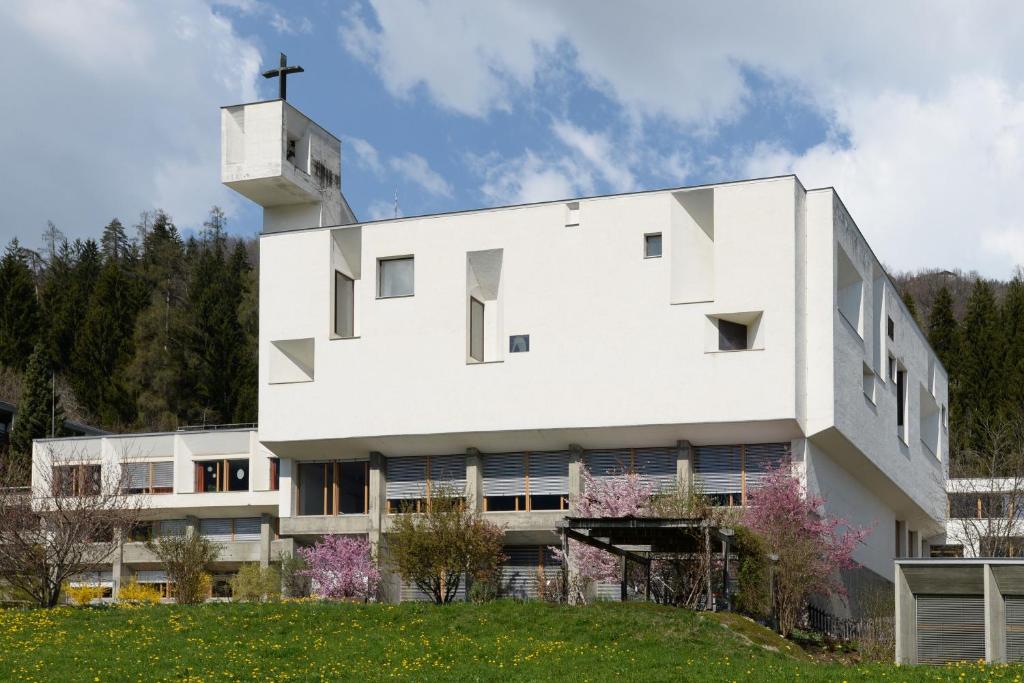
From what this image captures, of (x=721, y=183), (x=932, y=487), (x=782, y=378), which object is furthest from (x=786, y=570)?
(x=932, y=487)

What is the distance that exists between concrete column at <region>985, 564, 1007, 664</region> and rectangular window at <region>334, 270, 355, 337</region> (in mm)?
23697

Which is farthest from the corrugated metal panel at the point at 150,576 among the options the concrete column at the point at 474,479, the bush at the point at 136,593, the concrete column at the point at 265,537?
the concrete column at the point at 474,479

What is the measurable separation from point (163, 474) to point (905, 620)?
36.0m

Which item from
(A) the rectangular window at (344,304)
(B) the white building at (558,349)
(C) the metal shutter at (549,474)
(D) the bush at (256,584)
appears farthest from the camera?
(D) the bush at (256,584)

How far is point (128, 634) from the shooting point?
92.5 ft

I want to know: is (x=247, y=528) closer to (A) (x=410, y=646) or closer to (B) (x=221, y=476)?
(B) (x=221, y=476)

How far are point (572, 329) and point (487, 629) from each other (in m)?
14.7

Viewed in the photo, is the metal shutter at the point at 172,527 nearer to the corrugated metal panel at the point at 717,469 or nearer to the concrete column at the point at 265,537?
the concrete column at the point at 265,537

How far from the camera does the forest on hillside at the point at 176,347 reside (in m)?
81.6

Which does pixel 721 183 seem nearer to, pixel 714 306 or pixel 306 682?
pixel 714 306

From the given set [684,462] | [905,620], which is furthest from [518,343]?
[905,620]

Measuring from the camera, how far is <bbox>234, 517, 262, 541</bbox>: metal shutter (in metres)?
53.9

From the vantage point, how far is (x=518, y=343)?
41.5m

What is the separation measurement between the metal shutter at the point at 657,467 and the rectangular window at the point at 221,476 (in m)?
18.6
